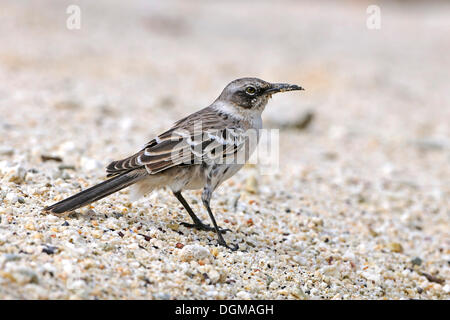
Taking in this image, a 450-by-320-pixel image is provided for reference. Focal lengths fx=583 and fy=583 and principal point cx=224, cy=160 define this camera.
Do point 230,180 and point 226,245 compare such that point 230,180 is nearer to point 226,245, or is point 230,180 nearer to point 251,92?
point 251,92

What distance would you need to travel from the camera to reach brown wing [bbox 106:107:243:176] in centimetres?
434

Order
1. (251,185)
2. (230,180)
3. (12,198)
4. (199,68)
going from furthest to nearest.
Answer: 1. (199,68)
2. (230,180)
3. (251,185)
4. (12,198)

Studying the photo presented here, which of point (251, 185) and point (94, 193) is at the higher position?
point (94, 193)

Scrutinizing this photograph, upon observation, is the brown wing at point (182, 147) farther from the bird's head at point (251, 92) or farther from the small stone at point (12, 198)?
the small stone at point (12, 198)

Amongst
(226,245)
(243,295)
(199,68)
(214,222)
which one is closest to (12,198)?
(214,222)

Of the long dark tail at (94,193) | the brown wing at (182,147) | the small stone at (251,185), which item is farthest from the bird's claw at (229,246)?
the small stone at (251,185)

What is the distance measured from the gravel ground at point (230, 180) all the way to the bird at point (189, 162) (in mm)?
203

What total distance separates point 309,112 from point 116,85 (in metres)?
3.31

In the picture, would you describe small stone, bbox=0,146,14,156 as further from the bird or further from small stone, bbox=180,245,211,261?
small stone, bbox=180,245,211,261

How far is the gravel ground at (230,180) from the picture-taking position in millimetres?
3801

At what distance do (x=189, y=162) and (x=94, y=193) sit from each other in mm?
756

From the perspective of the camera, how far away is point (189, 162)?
4410mm

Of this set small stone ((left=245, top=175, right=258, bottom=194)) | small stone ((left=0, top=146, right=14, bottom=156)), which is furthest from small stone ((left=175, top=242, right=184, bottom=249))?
small stone ((left=0, top=146, right=14, bottom=156))
